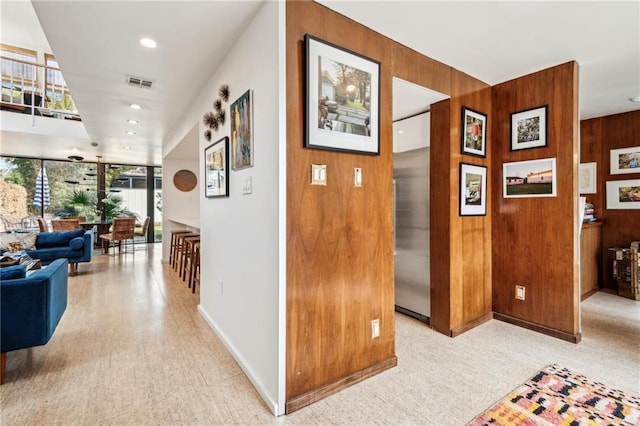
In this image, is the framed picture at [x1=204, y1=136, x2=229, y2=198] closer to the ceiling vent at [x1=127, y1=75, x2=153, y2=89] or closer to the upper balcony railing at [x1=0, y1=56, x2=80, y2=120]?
the ceiling vent at [x1=127, y1=75, x2=153, y2=89]

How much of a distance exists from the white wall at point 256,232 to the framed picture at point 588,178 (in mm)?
5123

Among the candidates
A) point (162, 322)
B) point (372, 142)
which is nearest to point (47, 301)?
point (162, 322)

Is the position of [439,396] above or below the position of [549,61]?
below

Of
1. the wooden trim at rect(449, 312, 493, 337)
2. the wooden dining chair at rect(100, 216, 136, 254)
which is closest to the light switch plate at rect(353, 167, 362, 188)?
the wooden trim at rect(449, 312, 493, 337)

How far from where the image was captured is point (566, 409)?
1.82 meters

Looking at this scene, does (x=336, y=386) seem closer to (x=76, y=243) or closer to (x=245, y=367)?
(x=245, y=367)

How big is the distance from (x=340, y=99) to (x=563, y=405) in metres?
2.38

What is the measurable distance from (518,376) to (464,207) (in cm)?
147

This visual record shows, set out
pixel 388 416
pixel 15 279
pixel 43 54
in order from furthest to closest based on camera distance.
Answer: pixel 43 54 < pixel 15 279 < pixel 388 416

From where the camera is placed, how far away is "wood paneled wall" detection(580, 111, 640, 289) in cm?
416

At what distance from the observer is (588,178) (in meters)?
4.55

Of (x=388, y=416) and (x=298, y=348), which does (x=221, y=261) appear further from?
(x=388, y=416)

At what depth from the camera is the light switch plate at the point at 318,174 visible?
1.90 meters

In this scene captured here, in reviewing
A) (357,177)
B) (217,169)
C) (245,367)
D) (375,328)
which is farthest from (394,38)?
(245,367)
